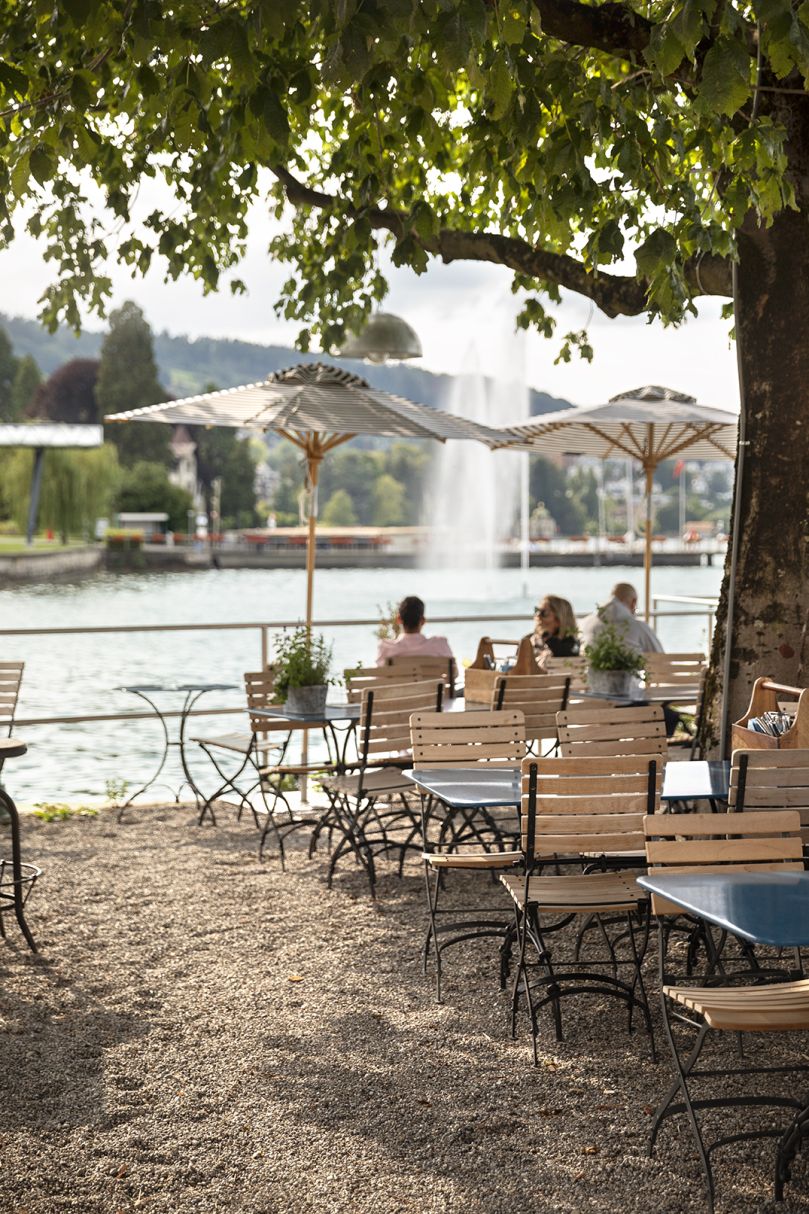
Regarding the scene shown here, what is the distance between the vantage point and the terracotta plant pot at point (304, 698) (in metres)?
7.92

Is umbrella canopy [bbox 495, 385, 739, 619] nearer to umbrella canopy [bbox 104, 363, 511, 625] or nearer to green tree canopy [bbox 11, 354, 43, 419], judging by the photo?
umbrella canopy [bbox 104, 363, 511, 625]

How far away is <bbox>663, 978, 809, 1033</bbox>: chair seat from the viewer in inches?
143

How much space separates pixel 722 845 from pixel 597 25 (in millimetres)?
4077

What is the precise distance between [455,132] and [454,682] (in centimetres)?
372

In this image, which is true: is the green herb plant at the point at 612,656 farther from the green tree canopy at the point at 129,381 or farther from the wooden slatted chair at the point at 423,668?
the green tree canopy at the point at 129,381

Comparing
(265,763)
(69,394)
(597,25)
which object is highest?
(69,394)

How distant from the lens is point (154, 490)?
320 ft

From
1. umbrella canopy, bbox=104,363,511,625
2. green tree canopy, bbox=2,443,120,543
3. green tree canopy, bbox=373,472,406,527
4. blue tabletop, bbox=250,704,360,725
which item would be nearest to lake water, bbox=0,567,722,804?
umbrella canopy, bbox=104,363,511,625

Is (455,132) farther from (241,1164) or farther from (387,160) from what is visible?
(241,1164)

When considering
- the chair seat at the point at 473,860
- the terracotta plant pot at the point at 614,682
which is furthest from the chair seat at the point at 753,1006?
the terracotta plant pot at the point at 614,682

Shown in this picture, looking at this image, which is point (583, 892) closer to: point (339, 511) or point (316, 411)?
point (316, 411)

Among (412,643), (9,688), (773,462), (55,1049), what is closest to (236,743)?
(412,643)

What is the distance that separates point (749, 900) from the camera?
3.78 meters

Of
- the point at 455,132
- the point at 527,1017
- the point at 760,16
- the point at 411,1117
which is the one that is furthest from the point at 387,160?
the point at 411,1117
